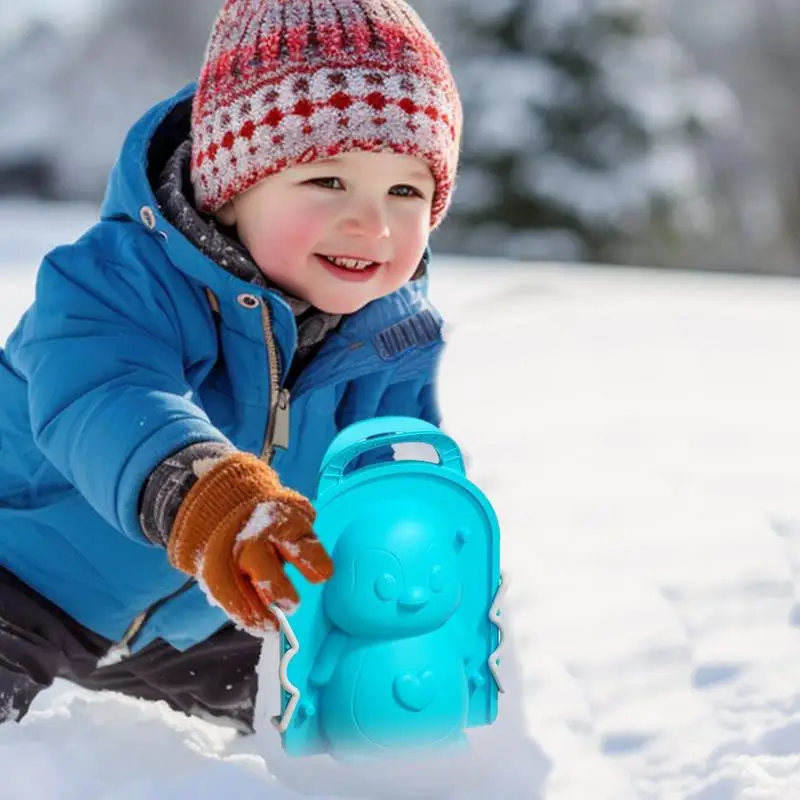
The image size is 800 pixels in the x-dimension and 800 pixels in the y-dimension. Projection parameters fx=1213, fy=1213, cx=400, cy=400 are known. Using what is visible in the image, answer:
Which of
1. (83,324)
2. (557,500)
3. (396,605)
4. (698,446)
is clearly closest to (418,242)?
(83,324)

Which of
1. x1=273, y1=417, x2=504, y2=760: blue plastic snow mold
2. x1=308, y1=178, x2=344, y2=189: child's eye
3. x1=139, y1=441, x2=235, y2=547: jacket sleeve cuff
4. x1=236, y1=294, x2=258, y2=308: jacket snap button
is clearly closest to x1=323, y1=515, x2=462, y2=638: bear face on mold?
x1=273, y1=417, x2=504, y2=760: blue plastic snow mold

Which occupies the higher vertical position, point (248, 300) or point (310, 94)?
point (310, 94)

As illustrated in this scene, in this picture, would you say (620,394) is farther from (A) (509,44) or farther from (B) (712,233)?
(B) (712,233)

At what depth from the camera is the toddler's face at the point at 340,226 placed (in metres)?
1.52

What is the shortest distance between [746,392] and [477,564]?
2.69m

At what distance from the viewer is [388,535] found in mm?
1192

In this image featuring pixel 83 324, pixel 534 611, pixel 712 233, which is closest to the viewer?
pixel 83 324

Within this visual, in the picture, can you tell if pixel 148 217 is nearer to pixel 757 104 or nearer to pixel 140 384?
pixel 140 384

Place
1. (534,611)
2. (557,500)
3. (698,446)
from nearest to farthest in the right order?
(534,611) → (557,500) → (698,446)

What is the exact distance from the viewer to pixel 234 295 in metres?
1.51

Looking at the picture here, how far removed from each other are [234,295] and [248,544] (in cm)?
50

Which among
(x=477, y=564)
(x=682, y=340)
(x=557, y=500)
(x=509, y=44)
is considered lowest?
(x=509, y=44)

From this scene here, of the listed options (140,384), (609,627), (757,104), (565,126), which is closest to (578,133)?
(565,126)

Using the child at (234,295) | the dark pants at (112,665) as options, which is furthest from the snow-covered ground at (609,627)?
the child at (234,295)
